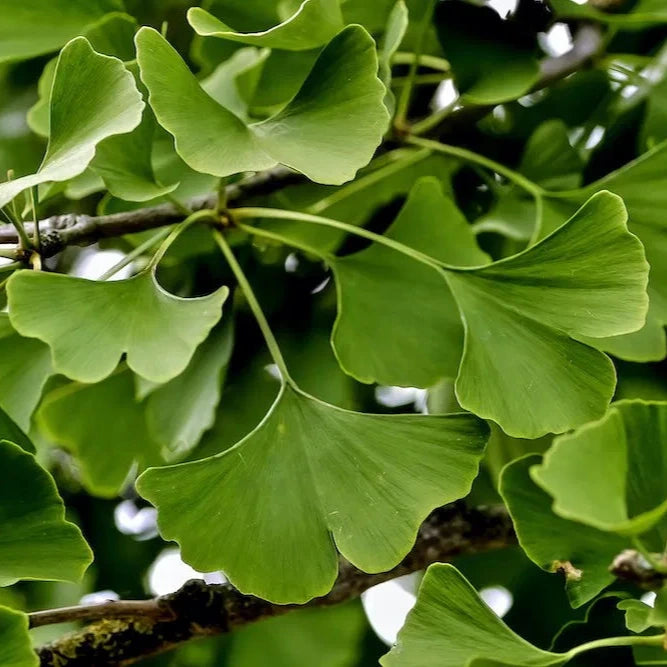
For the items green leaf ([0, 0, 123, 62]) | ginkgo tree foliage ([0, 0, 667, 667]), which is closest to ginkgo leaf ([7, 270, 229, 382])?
ginkgo tree foliage ([0, 0, 667, 667])

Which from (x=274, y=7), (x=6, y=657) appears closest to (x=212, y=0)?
(x=274, y=7)

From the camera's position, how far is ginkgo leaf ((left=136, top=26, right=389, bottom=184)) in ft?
1.34

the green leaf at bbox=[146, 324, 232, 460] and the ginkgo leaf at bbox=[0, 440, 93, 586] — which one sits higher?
the ginkgo leaf at bbox=[0, 440, 93, 586]

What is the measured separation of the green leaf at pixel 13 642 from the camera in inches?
13.3

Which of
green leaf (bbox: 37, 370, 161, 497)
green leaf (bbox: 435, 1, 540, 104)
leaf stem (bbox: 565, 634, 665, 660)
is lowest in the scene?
green leaf (bbox: 37, 370, 161, 497)

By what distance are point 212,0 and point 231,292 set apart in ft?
0.62

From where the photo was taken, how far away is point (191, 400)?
0.56 m

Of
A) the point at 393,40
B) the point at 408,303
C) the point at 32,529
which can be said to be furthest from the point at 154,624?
the point at 393,40

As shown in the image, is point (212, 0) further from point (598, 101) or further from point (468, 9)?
point (598, 101)

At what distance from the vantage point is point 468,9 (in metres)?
0.58

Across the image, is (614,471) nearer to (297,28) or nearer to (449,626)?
(449,626)

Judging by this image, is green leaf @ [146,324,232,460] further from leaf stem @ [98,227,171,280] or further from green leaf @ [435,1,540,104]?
green leaf @ [435,1,540,104]

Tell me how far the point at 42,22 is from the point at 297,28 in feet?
0.76

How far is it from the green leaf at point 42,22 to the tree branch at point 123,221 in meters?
0.13
